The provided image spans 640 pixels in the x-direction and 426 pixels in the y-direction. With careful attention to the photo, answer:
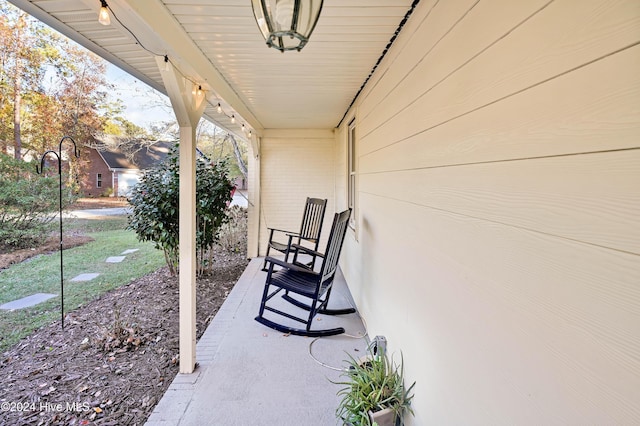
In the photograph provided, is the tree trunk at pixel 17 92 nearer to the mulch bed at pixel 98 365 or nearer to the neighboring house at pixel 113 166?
the neighboring house at pixel 113 166

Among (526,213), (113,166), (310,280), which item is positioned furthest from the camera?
(113,166)

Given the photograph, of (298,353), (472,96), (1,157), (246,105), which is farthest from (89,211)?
(472,96)

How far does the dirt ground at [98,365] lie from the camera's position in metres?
2.02

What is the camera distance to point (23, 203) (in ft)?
15.6

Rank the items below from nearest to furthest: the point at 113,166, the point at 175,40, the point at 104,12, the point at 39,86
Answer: the point at 104,12
the point at 175,40
the point at 39,86
the point at 113,166

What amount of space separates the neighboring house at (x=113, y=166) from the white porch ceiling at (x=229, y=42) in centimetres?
552

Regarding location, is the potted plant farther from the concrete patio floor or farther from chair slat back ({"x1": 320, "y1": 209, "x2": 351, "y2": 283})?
chair slat back ({"x1": 320, "y1": 209, "x2": 351, "y2": 283})

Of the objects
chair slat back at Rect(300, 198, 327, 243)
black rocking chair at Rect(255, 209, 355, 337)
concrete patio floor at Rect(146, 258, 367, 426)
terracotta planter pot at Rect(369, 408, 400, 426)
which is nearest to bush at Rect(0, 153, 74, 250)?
concrete patio floor at Rect(146, 258, 367, 426)

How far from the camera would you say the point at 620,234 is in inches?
22.0

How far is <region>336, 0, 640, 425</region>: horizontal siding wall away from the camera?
22.3 inches

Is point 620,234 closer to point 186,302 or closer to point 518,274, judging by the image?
point 518,274

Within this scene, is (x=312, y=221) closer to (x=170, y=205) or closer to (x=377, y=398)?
(x=170, y=205)

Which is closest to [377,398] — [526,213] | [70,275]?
[526,213]

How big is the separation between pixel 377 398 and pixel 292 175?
4.92 metres
